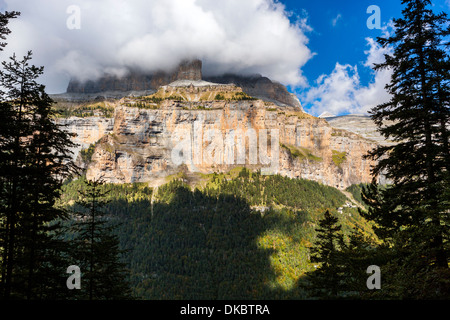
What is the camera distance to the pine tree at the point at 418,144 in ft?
39.7

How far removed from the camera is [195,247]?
138 m

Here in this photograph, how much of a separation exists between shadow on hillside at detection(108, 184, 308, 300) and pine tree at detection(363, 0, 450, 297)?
80.4 meters

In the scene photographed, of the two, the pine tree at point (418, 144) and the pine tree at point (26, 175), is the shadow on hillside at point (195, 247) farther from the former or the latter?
the pine tree at point (418, 144)

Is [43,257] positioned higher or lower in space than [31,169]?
lower

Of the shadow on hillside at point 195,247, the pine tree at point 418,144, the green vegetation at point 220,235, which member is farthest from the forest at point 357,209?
the shadow on hillside at point 195,247

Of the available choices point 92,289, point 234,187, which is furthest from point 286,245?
point 92,289

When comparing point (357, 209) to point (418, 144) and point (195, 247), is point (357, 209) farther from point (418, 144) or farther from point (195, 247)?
point (195, 247)

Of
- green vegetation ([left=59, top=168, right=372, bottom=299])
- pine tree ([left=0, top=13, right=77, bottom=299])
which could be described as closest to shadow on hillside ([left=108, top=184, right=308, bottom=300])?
green vegetation ([left=59, top=168, right=372, bottom=299])

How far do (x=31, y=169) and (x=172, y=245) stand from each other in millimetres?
132466

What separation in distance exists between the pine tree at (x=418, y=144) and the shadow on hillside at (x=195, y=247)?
80.4 m

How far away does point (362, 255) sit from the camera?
13867 mm
